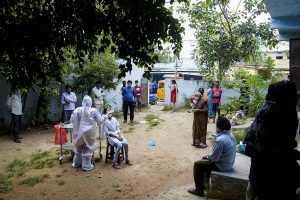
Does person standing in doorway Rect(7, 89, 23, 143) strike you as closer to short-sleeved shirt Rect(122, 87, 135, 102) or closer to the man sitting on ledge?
short-sleeved shirt Rect(122, 87, 135, 102)

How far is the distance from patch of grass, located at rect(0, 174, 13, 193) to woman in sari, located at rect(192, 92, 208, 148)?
4.96 metres

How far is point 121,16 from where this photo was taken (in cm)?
477

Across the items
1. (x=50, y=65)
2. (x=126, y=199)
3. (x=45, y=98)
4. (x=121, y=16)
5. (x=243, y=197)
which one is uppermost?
(x=121, y=16)


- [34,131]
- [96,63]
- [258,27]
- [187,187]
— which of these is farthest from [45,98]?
[258,27]

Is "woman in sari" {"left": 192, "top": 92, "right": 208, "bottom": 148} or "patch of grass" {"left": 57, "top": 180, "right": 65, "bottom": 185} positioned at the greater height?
"woman in sari" {"left": 192, "top": 92, "right": 208, "bottom": 148}

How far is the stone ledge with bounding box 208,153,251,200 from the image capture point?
16.0 feet

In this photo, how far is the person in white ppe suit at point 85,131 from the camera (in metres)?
7.15

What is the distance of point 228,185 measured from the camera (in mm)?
4957

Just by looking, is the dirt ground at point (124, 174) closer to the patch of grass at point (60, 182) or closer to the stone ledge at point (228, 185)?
the patch of grass at point (60, 182)

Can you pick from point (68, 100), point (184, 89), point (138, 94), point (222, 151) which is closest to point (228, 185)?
point (222, 151)

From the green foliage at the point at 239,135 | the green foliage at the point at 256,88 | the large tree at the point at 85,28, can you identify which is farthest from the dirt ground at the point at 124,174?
the large tree at the point at 85,28

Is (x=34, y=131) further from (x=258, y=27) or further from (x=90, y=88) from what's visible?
(x=258, y=27)

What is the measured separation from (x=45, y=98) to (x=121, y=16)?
8280 millimetres

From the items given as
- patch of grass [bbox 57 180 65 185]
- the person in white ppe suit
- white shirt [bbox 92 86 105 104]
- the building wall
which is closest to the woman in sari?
the person in white ppe suit
